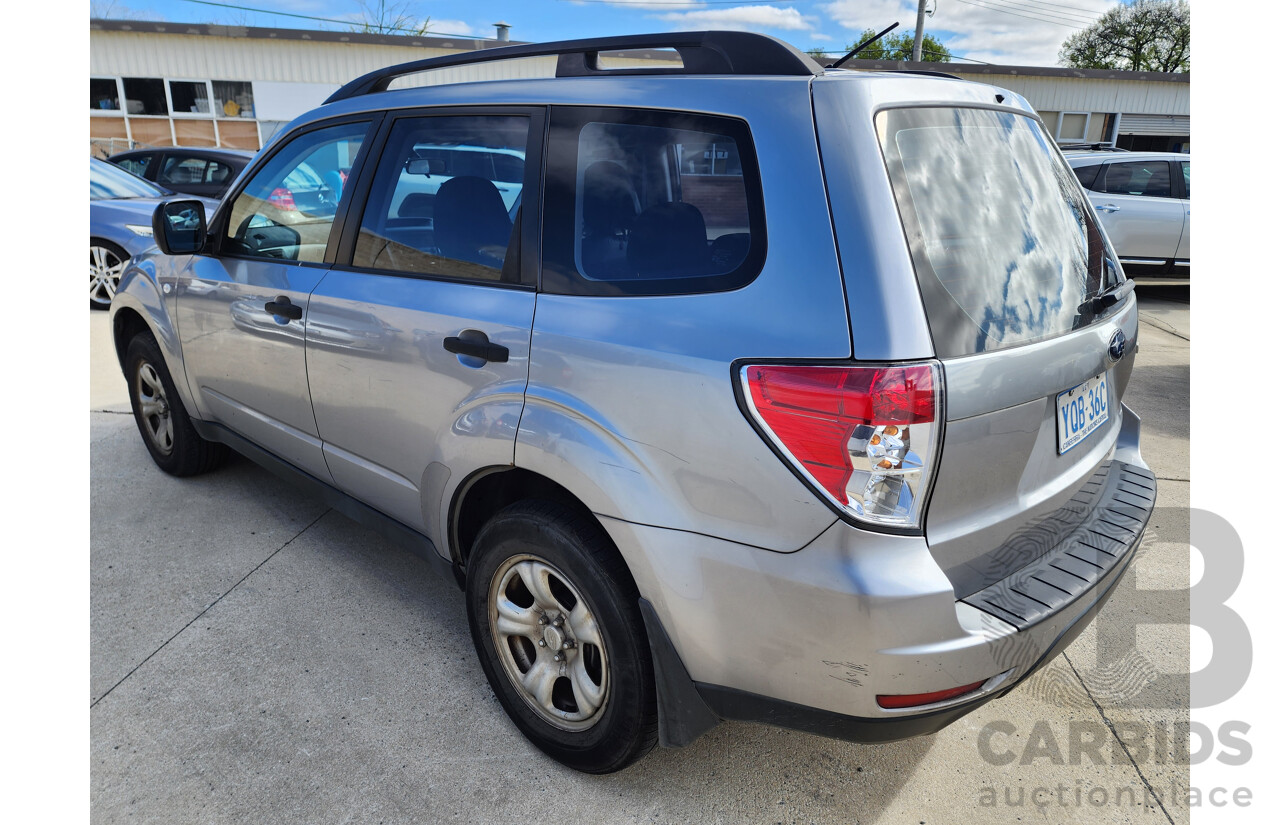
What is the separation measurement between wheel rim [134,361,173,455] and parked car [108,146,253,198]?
7.38 metres

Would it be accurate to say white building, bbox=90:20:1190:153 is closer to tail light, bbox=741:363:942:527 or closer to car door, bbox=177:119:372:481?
car door, bbox=177:119:372:481

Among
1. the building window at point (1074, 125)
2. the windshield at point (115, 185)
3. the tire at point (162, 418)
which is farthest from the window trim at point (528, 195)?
the building window at point (1074, 125)

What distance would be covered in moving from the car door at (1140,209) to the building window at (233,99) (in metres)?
20.2

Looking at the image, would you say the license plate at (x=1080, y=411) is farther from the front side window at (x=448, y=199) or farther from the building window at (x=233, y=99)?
the building window at (x=233, y=99)

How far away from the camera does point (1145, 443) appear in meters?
4.71

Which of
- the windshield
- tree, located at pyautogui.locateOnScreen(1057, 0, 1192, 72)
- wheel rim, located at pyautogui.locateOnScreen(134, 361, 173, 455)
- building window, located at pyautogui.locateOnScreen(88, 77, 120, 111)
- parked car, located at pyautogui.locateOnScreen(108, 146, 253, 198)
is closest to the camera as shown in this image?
wheel rim, located at pyautogui.locateOnScreen(134, 361, 173, 455)

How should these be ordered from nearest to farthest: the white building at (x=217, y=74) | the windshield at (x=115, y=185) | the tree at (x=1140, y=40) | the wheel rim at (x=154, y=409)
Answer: the wheel rim at (x=154, y=409) < the windshield at (x=115, y=185) < the white building at (x=217, y=74) < the tree at (x=1140, y=40)

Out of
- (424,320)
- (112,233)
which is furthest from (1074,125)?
(424,320)

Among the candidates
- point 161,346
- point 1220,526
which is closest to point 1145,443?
point 1220,526

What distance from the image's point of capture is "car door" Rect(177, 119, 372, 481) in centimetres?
287

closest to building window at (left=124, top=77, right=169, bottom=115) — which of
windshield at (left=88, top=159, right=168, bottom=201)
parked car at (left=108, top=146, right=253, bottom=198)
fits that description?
parked car at (left=108, top=146, right=253, bottom=198)

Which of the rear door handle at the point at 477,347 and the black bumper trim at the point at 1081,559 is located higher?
the rear door handle at the point at 477,347

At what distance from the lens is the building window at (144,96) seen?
2062 centimetres

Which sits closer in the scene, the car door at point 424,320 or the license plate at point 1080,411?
the license plate at point 1080,411
